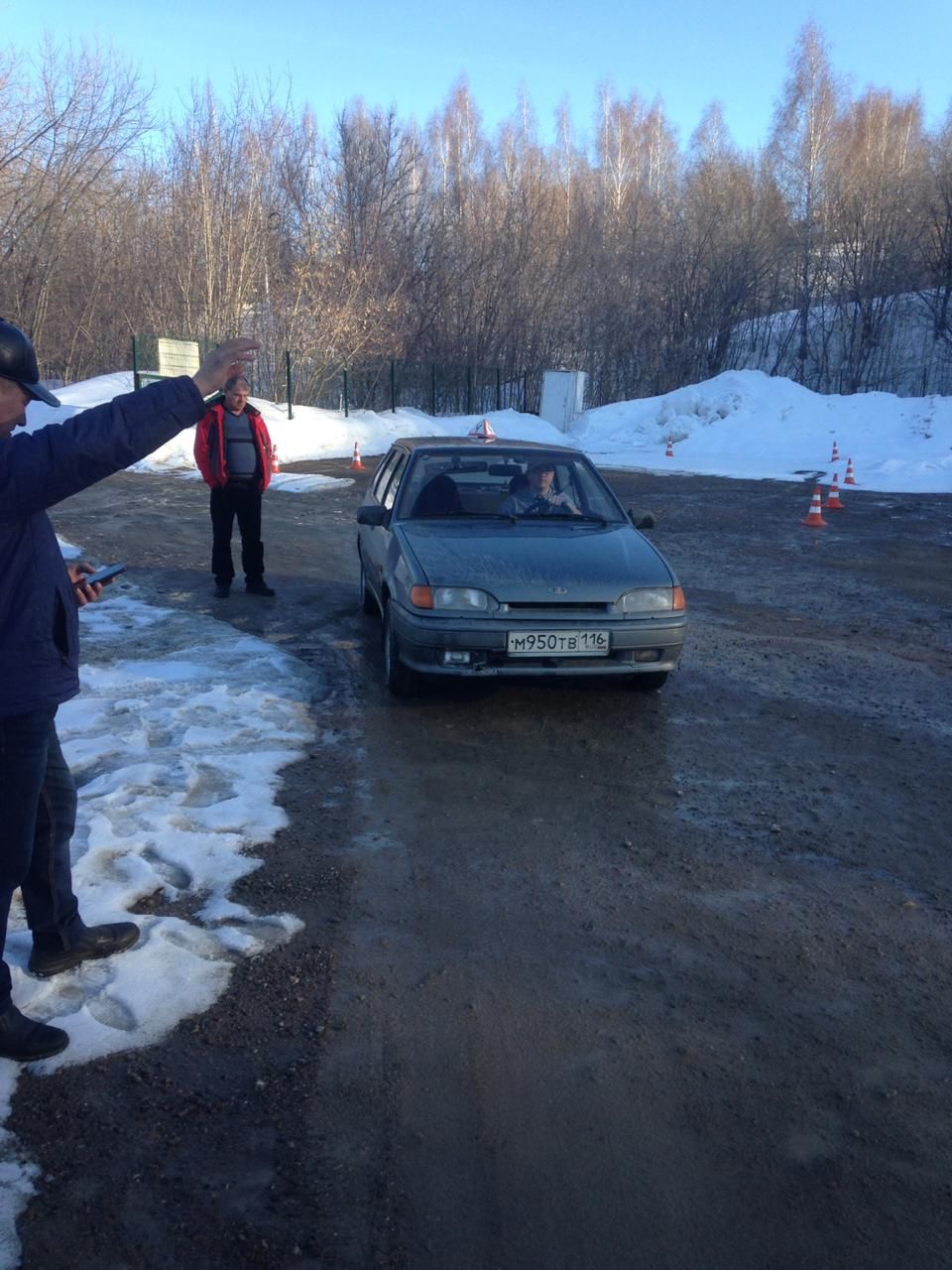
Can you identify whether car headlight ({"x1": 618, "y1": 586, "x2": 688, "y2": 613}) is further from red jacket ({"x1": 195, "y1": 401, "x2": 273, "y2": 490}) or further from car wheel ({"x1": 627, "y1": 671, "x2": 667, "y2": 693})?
red jacket ({"x1": 195, "y1": 401, "x2": 273, "y2": 490})

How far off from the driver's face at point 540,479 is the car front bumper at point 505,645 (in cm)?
161

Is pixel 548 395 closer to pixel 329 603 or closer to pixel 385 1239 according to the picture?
pixel 329 603

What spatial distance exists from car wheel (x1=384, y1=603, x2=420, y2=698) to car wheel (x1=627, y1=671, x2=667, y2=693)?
1286mm

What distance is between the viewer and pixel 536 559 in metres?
6.07

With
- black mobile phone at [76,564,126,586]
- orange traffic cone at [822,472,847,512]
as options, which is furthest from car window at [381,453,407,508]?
orange traffic cone at [822,472,847,512]

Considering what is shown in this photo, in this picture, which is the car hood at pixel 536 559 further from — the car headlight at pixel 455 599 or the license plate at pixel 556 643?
the license plate at pixel 556 643

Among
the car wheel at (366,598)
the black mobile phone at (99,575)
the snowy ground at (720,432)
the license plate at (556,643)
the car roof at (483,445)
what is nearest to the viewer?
the black mobile phone at (99,575)

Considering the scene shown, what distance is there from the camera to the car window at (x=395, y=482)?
7.32m

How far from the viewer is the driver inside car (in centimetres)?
696

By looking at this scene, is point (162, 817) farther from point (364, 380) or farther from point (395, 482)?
point (364, 380)

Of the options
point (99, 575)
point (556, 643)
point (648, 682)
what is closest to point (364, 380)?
point (648, 682)

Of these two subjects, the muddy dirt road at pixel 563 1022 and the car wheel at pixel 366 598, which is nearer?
the muddy dirt road at pixel 563 1022

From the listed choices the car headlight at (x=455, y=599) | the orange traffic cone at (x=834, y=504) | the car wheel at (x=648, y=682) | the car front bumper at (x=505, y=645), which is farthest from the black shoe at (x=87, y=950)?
the orange traffic cone at (x=834, y=504)

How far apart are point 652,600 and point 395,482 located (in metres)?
2.41
